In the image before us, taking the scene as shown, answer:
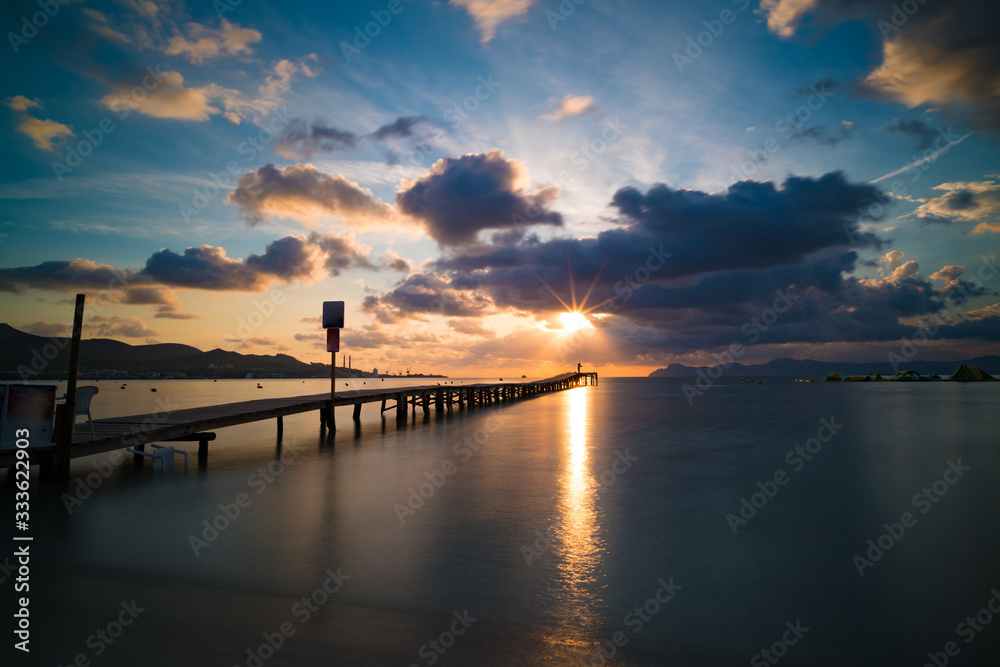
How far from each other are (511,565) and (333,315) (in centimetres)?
1811

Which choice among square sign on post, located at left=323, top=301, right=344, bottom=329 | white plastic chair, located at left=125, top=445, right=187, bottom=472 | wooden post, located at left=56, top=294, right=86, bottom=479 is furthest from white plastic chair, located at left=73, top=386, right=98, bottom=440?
square sign on post, located at left=323, top=301, right=344, bottom=329

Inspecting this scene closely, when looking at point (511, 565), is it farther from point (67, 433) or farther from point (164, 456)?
point (164, 456)

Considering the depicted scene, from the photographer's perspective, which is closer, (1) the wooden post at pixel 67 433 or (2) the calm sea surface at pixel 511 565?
(2) the calm sea surface at pixel 511 565

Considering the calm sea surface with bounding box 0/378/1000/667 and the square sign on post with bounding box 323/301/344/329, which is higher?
the square sign on post with bounding box 323/301/344/329

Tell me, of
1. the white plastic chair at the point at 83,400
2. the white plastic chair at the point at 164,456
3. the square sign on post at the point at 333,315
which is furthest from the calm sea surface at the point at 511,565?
the square sign on post at the point at 333,315

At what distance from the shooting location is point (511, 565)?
6547 mm

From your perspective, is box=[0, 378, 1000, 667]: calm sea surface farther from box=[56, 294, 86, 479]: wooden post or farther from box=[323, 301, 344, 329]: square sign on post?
box=[323, 301, 344, 329]: square sign on post

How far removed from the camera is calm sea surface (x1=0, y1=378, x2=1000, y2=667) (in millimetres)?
Answer: 4484

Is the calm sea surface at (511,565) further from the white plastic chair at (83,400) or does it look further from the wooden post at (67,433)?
the white plastic chair at (83,400)

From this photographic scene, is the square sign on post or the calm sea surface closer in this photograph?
the calm sea surface

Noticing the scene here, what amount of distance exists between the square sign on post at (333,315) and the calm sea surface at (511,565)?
932 cm

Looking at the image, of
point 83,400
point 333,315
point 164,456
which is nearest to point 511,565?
point 83,400

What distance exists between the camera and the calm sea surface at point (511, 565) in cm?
448

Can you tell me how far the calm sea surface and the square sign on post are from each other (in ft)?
30.6
